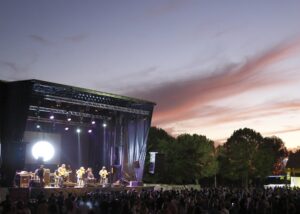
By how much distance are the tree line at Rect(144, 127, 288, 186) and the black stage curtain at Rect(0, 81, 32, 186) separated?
24.4 metres

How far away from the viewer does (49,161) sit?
120 ft

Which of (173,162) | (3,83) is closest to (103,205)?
(3,83)

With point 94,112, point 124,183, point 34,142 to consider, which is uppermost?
point 94,112

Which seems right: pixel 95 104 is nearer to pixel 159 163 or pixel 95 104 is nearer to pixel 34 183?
pixel 34 183

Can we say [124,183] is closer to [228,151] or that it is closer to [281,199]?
[281,199]

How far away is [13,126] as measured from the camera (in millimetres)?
28391

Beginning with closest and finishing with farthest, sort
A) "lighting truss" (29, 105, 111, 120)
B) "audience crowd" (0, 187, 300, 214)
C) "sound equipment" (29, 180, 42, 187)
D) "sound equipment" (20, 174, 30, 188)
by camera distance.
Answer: "audience crowd" (0, 187, 300, 214) → "sound equipment" (20, 174, 30, 188) → "sound equipment" (29, 180, 42, 187) → "lighting truss" (29, 105, 111, 120)

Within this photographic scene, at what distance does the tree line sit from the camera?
55.6 meters

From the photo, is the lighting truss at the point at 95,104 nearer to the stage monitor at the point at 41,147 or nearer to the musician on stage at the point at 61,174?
the stage monitor at the point at 41,147

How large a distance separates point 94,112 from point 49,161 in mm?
5199

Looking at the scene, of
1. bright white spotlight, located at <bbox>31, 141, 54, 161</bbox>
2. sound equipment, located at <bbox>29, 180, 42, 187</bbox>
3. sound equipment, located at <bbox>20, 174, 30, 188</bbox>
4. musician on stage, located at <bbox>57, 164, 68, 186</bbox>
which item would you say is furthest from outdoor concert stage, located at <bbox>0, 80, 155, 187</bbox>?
sound equipment, located at <bbox>20, 174, 30, 188</bbox>

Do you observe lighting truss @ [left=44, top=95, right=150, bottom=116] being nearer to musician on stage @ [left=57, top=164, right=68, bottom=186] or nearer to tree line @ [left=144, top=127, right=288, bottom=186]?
musician on stage @ [left=57, top=164, right=68, bottom=186]

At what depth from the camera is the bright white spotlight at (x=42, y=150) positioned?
114 ft

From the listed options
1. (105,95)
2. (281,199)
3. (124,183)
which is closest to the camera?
(281,199)
